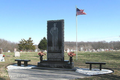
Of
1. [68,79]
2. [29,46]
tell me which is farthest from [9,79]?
[29,46]

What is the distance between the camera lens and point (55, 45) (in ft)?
32.1

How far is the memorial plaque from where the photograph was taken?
9.61 meters

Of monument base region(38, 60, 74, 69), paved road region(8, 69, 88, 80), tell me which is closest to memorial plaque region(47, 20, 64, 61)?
monument base region(38, 60, 74, 69)

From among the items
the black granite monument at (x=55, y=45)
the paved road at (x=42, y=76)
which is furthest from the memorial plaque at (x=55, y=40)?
the paved road at (x=42, y=76)

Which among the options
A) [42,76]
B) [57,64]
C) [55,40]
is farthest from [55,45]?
[42,76]

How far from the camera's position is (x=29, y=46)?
54.4 meters

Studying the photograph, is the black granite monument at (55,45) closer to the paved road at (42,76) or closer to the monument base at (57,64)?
the monument base at (57,64)

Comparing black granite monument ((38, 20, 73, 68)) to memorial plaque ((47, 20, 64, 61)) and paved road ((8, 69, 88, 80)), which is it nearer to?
memorial plaque ((47, 20, 64, 61))

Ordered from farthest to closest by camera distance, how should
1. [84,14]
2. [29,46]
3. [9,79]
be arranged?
1. [29,46]
2. [84,14]
3. [9,79]

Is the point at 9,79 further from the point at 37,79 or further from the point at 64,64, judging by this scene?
the point at 64,64

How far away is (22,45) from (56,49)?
47.8 m

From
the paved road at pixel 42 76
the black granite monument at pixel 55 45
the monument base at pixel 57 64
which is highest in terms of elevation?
the black granite monument at pixel 55 45

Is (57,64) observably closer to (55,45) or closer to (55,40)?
(55,45)

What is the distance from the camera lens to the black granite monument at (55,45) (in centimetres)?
949
